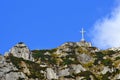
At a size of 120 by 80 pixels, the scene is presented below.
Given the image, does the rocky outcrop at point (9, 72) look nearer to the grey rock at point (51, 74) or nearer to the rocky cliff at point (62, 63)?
the rocky cliff at point (62, 63)

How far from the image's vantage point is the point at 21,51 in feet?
528

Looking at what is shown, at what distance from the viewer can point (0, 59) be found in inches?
5846

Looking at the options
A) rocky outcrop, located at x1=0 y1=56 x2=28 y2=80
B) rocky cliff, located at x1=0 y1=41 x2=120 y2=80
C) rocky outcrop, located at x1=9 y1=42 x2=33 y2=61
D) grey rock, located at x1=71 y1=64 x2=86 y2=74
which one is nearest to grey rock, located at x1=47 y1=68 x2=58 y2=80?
rocky cliff, located at x1=0 y1=41 x2=120 y2=80

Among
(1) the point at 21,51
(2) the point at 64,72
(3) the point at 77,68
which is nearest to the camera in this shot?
(2) the point at 64,72

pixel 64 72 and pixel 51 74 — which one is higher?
pixel 64 72

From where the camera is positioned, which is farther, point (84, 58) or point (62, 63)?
point (84, 58)

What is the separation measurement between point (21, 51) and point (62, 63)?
12433mm

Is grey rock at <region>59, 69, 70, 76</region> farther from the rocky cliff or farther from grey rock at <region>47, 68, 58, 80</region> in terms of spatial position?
grey rock at <region>47, 68, 58, 80</region>

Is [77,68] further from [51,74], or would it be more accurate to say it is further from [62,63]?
[51,74]

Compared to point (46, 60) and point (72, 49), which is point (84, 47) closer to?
point (72, 49)

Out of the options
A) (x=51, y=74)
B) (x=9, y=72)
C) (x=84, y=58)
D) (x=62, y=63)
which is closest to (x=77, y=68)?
(x=62, y=63)

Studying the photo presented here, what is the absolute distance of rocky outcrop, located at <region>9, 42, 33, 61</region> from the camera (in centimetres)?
15888

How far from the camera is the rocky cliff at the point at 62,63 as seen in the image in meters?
146

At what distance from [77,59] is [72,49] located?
799cm
